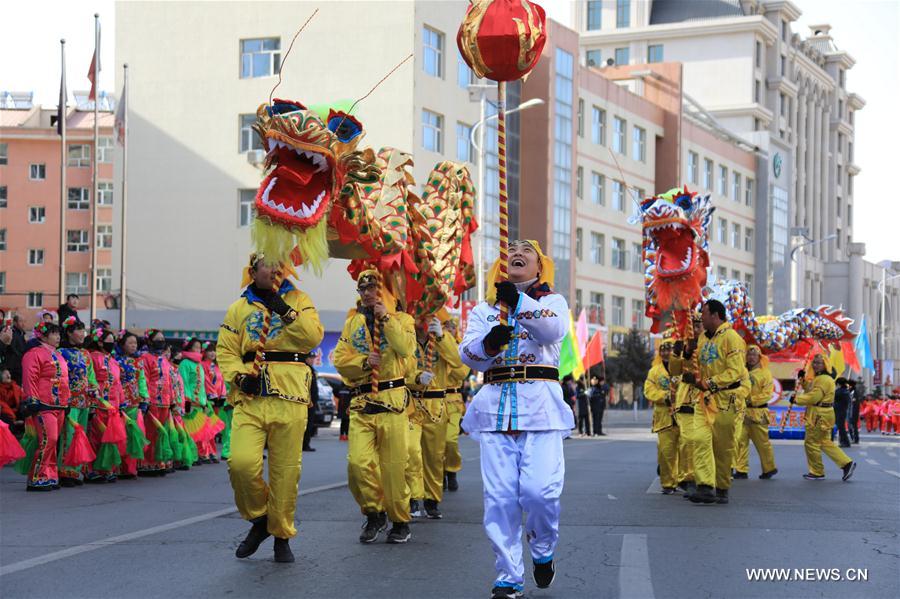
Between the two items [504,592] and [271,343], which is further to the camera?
[271,343]

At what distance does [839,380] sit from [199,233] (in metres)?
27.8

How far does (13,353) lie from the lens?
16.4 meters

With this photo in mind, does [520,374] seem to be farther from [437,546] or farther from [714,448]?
[714,448]

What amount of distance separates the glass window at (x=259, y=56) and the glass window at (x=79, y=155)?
19.3m

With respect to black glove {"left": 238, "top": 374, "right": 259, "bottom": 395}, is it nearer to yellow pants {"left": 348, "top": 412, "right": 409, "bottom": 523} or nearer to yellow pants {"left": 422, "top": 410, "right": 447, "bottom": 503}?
yellow pants {"left": 348, "top": 412, "right": 409, "bottom": 523}

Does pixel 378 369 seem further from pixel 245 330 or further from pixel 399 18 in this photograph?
pixel 399 18

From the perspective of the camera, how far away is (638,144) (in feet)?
204

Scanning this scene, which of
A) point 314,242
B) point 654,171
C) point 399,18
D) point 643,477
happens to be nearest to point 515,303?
point 314,242

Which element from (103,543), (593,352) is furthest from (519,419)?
(593,352)

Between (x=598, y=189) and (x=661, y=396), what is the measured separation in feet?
150

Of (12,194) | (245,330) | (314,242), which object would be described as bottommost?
(245,330)

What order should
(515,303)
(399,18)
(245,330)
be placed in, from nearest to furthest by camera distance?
(515,303) → (245,330) → (399,18)

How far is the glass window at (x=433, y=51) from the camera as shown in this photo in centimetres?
4472

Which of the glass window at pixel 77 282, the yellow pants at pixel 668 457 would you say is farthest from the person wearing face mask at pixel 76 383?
the glass window at pixel 77 282
